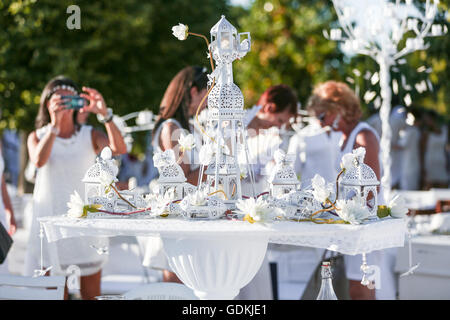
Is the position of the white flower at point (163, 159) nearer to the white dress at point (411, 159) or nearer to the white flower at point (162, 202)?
the white flower at point (162, 202)

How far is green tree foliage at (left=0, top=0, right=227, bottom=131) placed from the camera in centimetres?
888

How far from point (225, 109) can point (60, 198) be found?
61.5 inches

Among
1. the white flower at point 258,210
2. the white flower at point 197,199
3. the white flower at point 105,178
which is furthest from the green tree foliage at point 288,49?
the white flower at point 258,210

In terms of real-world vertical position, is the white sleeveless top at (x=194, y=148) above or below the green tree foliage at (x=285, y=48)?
below

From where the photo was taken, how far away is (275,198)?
2.46 m

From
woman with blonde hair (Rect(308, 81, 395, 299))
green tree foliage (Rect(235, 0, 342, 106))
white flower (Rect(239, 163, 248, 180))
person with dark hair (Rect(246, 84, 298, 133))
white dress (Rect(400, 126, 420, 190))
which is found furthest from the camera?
green tree foliage (Rect(235, 0, 342, 106))

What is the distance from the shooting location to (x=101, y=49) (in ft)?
35.5

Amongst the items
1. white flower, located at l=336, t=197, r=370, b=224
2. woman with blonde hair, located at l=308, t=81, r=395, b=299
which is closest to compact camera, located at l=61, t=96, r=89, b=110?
woman with blonde hair, located at l=308, t=81, r=395, b=299

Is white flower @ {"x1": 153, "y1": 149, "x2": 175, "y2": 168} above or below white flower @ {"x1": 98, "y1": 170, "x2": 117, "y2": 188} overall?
above

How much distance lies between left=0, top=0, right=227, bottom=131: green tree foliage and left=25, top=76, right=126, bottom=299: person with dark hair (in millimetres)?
3567

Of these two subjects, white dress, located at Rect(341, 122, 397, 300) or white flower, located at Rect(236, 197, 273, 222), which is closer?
white flower, located at Rect(236, 197, 273, 222)

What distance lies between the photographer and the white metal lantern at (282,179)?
253cm

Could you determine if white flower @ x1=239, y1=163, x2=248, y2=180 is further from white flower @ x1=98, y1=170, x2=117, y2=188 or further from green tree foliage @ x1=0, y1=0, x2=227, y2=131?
green tree foliage @ x1=0, y1=0, x2=227, y2=131

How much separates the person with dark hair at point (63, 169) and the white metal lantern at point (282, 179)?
1.34m
